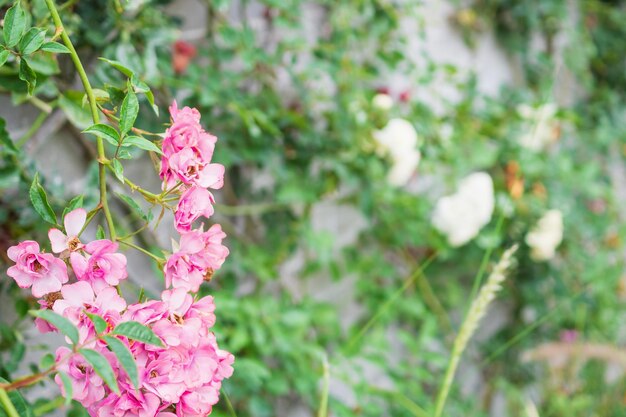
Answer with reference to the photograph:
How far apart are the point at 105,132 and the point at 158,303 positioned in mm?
174

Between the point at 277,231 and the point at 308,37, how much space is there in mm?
505

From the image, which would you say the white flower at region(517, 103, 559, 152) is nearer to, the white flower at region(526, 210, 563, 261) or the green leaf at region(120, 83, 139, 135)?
the white flower at region(526, 210, 563, 261)

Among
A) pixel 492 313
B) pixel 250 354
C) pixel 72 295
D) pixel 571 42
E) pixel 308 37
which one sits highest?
pixel 72 295

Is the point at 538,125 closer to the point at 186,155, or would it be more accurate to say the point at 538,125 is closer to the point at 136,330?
the point at 186,155

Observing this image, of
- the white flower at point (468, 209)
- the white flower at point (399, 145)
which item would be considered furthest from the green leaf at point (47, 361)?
the white flower at point (468, 209)

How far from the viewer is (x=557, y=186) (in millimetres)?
2053

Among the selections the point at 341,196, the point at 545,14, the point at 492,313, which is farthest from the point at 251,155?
the point at 545,14

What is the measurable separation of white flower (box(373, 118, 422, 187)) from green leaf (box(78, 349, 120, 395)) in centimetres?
114

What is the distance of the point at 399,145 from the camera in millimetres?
1554

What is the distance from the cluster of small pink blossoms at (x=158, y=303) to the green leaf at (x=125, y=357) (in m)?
0.02

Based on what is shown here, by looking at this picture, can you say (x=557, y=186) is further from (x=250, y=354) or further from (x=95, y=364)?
(x=95, y=364)

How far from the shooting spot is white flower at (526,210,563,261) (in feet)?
6.33

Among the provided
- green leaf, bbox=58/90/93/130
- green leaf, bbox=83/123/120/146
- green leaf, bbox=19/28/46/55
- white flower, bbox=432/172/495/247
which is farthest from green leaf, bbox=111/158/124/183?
white flower, bbox=432/172/495/247

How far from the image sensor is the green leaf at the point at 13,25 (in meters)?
0.64
